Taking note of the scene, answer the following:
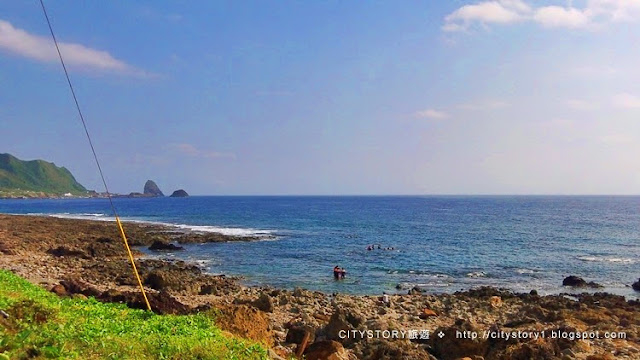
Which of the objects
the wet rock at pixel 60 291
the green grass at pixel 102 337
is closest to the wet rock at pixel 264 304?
the wet rock at pixel 60 291

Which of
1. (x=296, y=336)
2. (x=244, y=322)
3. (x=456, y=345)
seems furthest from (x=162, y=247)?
(x=456, y=345)

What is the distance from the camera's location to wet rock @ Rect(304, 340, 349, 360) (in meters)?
11.2

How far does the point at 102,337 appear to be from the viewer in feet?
25.7

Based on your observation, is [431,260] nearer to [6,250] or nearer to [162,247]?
[162,247]

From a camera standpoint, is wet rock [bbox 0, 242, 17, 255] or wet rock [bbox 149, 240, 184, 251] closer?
wet rock [bbox 0, 242, 17, 255]

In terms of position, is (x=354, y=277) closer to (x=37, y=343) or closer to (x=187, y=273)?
(x=187, y=273)

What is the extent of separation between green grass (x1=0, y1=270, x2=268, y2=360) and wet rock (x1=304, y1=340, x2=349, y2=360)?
267 cm

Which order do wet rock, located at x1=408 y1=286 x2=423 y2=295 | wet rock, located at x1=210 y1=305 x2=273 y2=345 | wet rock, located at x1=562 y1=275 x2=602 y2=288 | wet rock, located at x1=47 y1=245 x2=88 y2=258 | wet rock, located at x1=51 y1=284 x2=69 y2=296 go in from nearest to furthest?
wet rock, located at x1=210 y1=305 x2=273 y2=345 → wet rock, located at x1=51 y1=284 x2=69 y2=296 → wet rock, located at x1=408 y1=286 x2=423 y2=295 → wet rock, located at x1=562 y1=275 x2=602 y2=288 → wet rock, located at x1=47 y1=245 x2=88 y2=258

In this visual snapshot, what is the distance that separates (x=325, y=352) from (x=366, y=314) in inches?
373

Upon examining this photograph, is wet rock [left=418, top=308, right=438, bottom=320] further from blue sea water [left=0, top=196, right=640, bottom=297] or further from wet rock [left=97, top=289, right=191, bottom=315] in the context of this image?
wet rock [left=97, top=289, right=191, bottom=315]

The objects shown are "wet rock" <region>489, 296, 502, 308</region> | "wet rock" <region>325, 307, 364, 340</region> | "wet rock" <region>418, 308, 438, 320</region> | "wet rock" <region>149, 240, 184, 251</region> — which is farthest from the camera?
"wet rock" <region>149, 240, 184, 251</region>

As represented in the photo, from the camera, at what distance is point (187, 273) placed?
33625mm

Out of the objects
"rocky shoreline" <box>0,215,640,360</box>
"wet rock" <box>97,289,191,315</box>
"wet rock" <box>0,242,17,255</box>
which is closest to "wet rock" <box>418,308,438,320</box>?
"rocky shoreline" <box>0,215,640,360</box>

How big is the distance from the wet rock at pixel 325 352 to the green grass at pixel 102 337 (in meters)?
2.67
